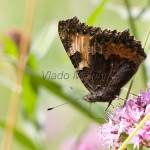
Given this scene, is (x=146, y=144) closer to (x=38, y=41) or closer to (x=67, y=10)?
(x=38, y=41)

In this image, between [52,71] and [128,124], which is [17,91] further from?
[52,71]

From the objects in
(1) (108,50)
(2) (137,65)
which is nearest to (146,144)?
(2) (137,65)

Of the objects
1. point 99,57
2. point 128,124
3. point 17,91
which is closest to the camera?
point 128,124

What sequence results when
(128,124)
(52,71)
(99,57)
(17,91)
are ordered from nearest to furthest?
(128,124)
(99,57)
(17,91)
(52,71)

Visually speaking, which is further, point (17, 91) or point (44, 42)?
point (44, 42)

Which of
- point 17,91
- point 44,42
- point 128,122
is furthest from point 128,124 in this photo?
point 44,42

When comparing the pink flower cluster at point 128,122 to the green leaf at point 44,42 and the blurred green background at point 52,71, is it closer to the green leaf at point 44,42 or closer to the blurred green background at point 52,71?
the blurred green background at point 52,71
